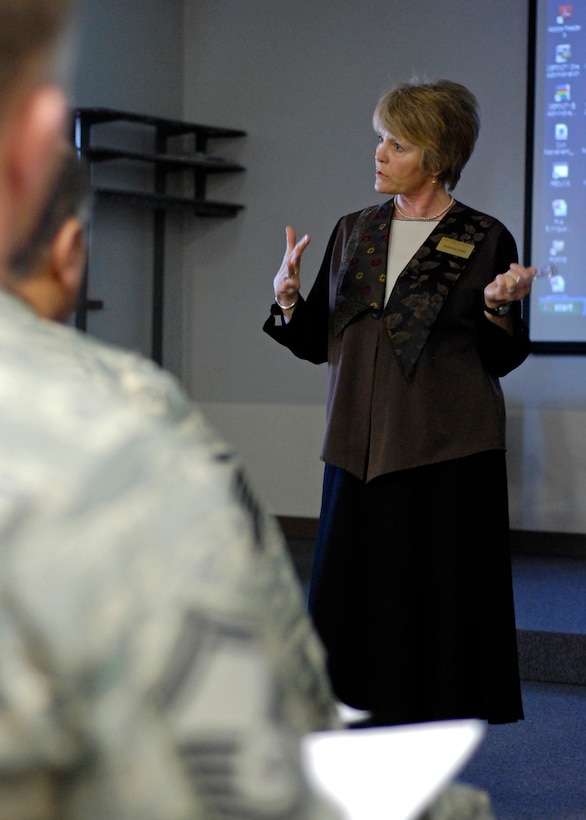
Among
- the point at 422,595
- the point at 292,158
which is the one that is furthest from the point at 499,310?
the point at 292,158

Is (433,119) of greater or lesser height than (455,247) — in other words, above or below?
above

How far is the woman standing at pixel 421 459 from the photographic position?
2.43 meters

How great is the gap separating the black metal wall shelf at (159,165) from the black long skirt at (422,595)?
8.78 ft

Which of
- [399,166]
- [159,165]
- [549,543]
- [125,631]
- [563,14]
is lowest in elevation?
[549,543]

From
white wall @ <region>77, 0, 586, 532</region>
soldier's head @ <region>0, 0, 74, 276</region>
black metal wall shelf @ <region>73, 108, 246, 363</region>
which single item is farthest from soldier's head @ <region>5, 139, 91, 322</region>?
white wall @ <region>77, 0, 586, 532</region>

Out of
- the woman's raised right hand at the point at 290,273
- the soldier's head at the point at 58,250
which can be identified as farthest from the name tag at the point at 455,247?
the soldier's head at the point at 58,250

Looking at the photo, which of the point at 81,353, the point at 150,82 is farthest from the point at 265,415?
the point at 81,353

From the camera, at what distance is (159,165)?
17.2ft

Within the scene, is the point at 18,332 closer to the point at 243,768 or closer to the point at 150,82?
the point at 243,768

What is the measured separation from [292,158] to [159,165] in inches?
25.8

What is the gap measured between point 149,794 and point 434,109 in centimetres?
228

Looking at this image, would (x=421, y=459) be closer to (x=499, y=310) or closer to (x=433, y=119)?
(x=499, y=310)

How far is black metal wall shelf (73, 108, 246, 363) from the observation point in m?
4.81

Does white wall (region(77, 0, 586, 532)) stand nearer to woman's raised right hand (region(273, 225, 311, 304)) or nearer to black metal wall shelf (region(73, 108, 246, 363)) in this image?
black metal wall shelf (region(73, 108, 246, 363))
